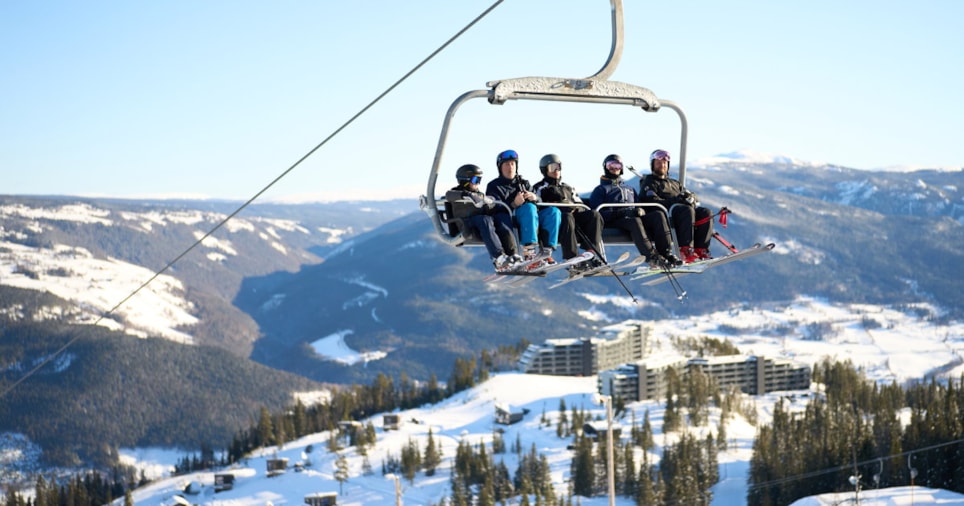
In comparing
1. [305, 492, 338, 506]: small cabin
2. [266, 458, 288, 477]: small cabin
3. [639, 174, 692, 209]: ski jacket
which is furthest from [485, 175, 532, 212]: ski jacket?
[266, 458, 288, 477]: small cabin

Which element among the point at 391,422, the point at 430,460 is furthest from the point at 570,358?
the point at 430,460

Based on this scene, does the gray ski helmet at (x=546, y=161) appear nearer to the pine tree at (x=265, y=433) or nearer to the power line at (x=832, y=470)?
the power line at (x=832, y=470)

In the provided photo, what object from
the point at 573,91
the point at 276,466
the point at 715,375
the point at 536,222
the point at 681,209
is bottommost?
the point at 276,466

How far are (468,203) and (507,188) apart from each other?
23.8 inches

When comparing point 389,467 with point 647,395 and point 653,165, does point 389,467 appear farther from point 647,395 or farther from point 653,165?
point 653,165

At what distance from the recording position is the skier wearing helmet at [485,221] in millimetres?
14422

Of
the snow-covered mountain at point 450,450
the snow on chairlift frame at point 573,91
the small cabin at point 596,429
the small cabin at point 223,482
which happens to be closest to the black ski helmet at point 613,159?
the snow on chairlift frame at point 573,91

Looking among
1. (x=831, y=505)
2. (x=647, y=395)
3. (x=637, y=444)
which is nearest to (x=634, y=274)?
(x=831, y=505)

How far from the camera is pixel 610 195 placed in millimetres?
15391

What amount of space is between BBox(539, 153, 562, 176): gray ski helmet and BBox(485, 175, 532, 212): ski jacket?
36cm

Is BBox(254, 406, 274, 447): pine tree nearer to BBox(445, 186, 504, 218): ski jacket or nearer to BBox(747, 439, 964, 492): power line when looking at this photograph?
BBox(747, 439, 964, 492): power line

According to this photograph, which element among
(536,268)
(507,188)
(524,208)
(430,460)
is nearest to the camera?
(536,268)

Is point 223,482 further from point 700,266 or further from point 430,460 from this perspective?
point 700,266

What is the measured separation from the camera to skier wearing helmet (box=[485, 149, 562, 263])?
1448cm
